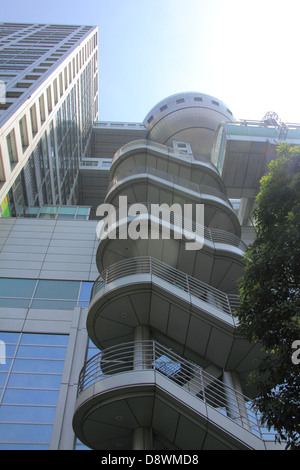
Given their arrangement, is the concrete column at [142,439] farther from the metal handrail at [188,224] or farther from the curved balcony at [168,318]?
the metal handrail at [188,224]

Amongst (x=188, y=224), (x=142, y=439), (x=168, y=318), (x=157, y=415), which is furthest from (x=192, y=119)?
(x=142, y=439)

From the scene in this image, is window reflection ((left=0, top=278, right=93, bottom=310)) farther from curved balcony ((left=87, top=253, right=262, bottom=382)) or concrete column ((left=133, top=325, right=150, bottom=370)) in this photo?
concrete column ((left=133, top=325, right=150, bottom=370))

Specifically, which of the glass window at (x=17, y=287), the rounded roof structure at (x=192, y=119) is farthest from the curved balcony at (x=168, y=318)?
Answer: the rounded roof structure at (x=192, y=119)

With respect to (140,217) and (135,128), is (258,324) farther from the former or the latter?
(135,128)

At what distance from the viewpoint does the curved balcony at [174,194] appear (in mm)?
18438

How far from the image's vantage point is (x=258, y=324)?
823 centimetres

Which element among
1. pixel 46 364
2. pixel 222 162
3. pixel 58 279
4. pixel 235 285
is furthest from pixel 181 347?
pixel 222 162

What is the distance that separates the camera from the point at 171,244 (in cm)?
1444

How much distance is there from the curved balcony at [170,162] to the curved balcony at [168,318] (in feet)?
31.3

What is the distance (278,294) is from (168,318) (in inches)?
182

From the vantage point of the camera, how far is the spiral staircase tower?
959 cm

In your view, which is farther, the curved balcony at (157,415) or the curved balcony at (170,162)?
the curved balcony at (170,162)

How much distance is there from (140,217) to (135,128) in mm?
48346

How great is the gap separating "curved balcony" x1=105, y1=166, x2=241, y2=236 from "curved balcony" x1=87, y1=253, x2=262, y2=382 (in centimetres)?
593
